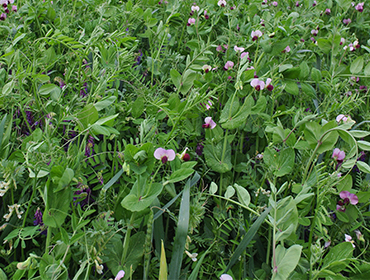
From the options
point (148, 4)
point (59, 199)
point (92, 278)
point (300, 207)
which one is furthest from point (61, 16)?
point (300, 207)

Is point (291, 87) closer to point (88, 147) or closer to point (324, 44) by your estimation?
point (324, 44)

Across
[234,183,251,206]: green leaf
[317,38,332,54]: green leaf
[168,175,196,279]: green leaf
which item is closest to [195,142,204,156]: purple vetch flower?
[234,183,251,206]: green leaf

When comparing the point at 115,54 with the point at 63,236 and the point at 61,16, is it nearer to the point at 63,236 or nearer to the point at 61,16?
the point at 61,16

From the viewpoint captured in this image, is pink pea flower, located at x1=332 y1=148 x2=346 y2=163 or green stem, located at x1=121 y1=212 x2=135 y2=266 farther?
pink pea flower, located at x1=332 y1=148 x2=346 y2=163

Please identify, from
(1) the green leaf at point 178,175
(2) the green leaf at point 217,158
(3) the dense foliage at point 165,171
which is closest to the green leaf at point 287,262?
(3) the dense foliage at point 165,171

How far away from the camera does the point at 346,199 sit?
40.9 inches

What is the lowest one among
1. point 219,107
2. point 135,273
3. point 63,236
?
point 135,273

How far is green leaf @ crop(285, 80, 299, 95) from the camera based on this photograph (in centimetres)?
131

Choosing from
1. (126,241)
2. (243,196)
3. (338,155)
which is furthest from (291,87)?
(126,241)

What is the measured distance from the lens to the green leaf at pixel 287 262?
0.70 metres

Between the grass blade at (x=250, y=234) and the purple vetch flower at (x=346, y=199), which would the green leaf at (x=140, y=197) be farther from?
the purple vetch flower at (x=346, y=199)

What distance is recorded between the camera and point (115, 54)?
3.98 ft

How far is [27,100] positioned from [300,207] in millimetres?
893

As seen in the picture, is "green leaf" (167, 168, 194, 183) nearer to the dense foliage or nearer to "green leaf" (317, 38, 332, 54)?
the dense foliage
